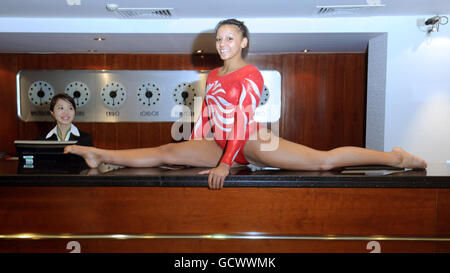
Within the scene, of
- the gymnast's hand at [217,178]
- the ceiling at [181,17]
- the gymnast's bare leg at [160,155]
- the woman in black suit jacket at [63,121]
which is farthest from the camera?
the ceiling at [181,17]

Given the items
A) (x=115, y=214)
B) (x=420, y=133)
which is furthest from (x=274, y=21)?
(x=115, y=214)

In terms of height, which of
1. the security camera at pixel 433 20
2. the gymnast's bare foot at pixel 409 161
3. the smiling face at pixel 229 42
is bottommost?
the gymnast's bare foot at pixel 409 161

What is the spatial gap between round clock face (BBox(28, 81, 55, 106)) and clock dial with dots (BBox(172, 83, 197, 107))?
181cm

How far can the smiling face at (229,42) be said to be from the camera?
1.62 m

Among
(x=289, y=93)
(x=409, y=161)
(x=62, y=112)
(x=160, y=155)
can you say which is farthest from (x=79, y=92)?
(x=409, y=161)

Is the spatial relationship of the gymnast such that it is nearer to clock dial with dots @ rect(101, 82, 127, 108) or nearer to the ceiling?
the ceiling

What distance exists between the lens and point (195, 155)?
5.30 ft

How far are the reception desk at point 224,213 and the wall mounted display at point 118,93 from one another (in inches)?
141

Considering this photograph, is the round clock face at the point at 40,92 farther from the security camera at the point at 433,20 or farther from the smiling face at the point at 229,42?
the security camera at the point at 433,20

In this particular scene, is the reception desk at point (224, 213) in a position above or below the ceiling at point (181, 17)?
below

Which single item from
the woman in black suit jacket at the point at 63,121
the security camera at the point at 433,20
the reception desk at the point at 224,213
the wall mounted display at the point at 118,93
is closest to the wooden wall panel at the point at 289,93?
the wall mounted display at the point at 118,93

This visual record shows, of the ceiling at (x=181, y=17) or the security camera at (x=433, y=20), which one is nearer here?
the ceiling at (x=181, y=17)

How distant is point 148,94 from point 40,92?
1.60m

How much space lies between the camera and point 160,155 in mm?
1593
